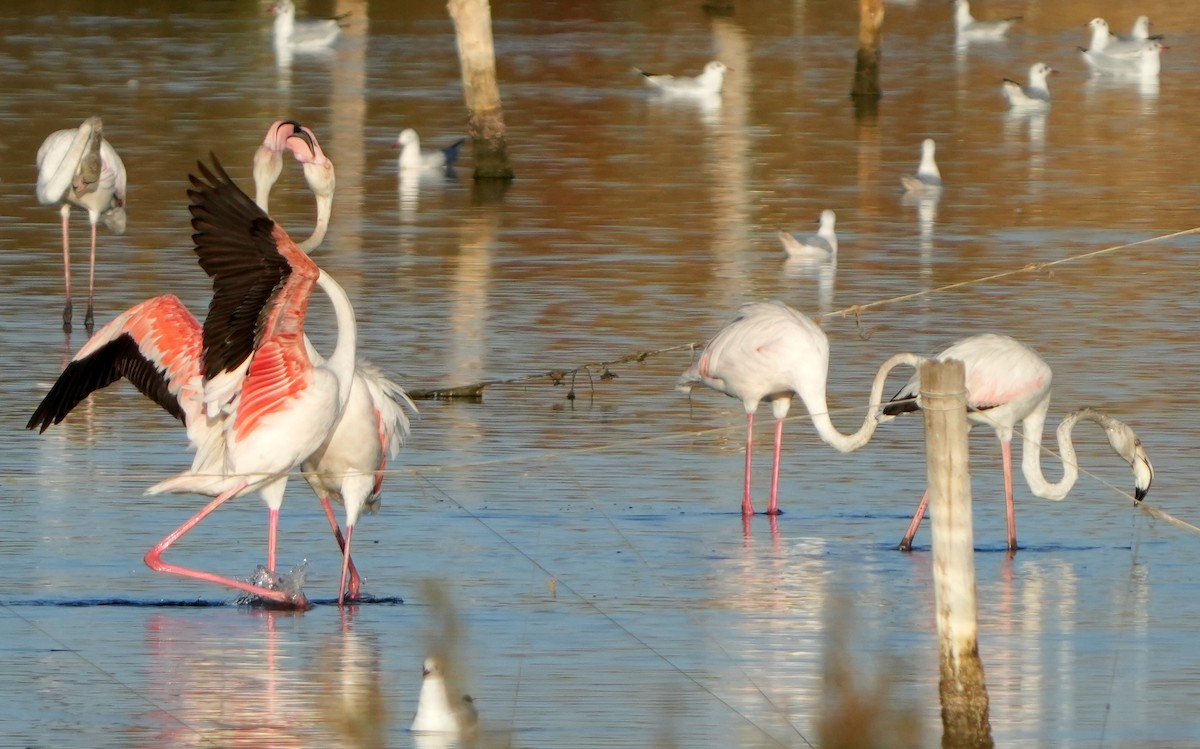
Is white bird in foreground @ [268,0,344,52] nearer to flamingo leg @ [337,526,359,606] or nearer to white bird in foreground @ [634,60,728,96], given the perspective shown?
white bird in foreground @ [634,60,728,96]

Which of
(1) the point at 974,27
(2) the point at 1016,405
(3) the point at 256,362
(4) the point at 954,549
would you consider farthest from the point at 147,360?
(1) the point at 974,27

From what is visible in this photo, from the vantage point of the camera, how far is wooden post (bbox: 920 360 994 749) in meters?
6.47

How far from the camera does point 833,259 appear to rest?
17.9 m

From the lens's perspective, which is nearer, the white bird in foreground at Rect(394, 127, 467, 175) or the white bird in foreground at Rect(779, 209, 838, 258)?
the white bird in foreground at Rect(779, 209, 838, 258)

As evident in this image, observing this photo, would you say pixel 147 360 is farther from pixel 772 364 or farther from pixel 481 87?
pixel 481 87

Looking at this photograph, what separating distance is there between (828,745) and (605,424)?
6.45 meters

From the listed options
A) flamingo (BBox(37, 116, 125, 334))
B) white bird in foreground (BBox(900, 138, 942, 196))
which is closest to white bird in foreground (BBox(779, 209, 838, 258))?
white bird in foreground (BBox(900, 138, 942, 196))

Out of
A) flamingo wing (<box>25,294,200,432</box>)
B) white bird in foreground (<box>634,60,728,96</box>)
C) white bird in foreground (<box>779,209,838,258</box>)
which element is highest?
flamingo wing (<box>25,294,200,432</box>)

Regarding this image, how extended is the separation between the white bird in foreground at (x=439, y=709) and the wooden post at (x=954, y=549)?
131 cm

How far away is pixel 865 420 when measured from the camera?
33.6ft

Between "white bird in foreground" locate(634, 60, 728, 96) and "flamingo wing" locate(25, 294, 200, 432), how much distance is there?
2237 cm

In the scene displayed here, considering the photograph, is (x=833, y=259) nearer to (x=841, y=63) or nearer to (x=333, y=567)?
(x=333, y=567)

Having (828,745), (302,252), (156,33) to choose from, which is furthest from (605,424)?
(156,33)

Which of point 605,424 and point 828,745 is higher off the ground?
point 828,745
